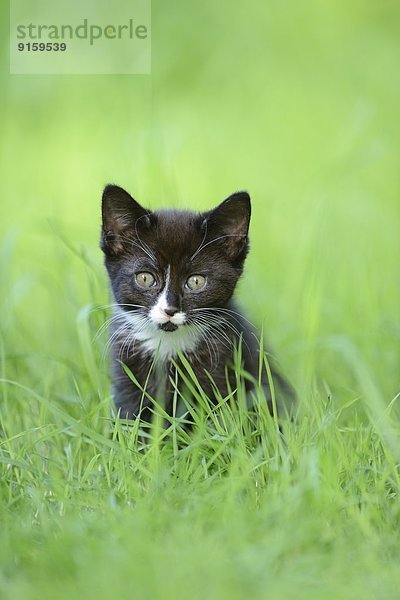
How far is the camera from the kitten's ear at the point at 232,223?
12.0 feet

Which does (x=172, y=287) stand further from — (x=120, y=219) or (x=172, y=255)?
(x=120, y=219)

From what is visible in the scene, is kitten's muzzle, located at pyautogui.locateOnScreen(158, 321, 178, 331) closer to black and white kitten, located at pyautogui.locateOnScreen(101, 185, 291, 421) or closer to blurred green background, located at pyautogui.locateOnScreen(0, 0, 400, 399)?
black and white kitten, located at pyautogui.locateOnScreen(101, 185, 291, 421)

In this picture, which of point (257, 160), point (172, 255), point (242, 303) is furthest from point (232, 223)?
point (257, 160)

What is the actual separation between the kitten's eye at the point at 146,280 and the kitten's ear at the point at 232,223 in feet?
0.98

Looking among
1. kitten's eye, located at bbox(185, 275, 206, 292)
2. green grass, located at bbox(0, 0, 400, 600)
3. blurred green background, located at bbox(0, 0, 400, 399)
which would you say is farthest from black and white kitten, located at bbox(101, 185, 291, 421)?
blurred green background, located at bbox(0, 0, 400, 399)

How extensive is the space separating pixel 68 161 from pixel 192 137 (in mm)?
979

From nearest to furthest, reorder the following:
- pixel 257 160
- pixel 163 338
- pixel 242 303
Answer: pixel 163 338 → pixel 242 303 → pixel 257 160

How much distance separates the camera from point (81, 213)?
6.44 meters

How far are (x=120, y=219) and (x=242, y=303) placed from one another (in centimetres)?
130

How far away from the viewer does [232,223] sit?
3.73 metres

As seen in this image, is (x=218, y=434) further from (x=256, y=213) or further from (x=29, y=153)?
(x=29, y=153)

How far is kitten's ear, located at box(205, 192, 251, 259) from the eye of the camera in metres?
3.67

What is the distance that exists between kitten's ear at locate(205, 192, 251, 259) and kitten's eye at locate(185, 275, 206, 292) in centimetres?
19

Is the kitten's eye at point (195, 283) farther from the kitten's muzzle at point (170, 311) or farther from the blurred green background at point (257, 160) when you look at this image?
the blurred green background at point (257, 160)
